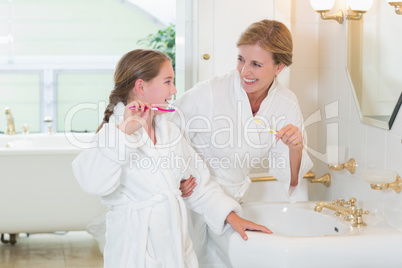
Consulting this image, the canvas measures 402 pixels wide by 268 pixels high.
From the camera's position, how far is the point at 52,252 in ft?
11.9

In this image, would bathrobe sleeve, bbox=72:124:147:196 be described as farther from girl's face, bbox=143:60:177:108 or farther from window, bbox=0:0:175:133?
window, bbox=0:0:175:133

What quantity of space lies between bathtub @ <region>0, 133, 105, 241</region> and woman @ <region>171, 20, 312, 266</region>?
1407 mm

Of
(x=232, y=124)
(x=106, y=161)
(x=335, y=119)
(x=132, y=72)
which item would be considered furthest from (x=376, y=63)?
(x=106, y=161)

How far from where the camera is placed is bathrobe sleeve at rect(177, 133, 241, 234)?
2.04 meters

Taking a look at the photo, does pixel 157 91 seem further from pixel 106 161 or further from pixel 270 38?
pixel 270 38

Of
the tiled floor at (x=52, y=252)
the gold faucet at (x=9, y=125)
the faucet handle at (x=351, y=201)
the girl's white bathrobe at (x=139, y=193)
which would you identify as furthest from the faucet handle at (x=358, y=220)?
the gold faucet at (x=9, y=125)

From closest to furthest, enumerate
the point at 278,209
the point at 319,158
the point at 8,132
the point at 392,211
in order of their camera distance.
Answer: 1. the point at 392,211
2. the point at 278,209
3. the point at 319,158
4. the point at 8,132

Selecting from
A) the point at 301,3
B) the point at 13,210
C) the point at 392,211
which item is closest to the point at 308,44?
the point at 301,3

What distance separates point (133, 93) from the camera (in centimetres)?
202

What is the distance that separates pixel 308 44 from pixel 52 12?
2783mm

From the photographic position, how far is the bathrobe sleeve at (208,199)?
2.04 metres

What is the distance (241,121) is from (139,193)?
0.55 meters

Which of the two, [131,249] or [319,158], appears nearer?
[131,249]

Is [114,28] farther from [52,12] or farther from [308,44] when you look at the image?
[308,44]
